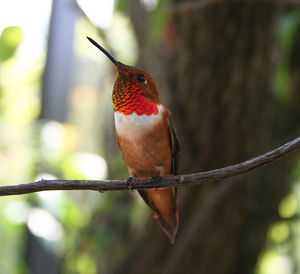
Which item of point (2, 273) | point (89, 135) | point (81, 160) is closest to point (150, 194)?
point (81, 160)

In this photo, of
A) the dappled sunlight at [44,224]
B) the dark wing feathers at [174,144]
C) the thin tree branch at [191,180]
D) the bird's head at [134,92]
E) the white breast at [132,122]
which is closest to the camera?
the thin tree branch at [191,180]

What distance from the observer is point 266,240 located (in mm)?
2846

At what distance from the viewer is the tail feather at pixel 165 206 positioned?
1585 millimetres

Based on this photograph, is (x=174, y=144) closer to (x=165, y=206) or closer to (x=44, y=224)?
(x=165, y=206)

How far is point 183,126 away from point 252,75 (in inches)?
19.6

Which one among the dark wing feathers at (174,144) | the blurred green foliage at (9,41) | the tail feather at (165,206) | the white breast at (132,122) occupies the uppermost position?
the blurred green foliage at (9,41)

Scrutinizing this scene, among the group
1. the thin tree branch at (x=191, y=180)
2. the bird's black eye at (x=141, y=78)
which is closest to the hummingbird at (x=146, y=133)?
the bird's black eye at (x=141, y=78)

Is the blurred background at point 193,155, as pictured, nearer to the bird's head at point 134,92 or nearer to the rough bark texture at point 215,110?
the rough bark texture at point 215,110

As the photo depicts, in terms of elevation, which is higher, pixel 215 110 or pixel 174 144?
pixel 174 144

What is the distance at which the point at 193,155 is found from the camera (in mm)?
2492

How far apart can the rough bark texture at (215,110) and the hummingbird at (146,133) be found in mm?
771

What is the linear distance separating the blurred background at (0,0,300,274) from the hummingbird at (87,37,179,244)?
68 centimetres

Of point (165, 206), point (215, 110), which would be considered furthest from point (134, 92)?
point (215, 110)

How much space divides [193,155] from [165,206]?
88cm
